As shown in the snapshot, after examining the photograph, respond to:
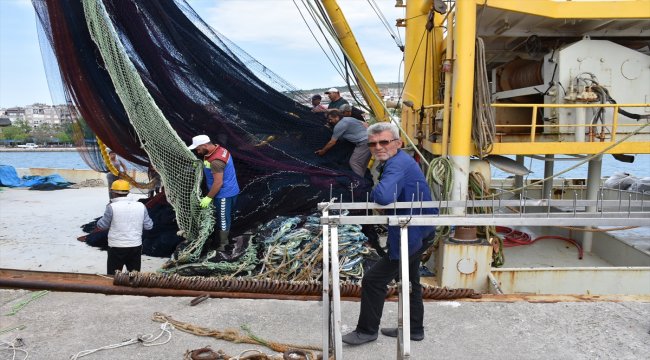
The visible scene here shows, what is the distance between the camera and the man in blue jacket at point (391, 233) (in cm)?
278

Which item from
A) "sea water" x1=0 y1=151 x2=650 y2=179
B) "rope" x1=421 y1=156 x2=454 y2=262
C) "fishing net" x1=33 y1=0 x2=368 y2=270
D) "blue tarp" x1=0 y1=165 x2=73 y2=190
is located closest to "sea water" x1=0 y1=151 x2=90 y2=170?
"sea water" x1=0 y1=151 x2=650 y2=179

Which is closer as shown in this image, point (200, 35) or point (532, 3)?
point (200, 35)

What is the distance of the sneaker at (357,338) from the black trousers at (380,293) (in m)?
0.03

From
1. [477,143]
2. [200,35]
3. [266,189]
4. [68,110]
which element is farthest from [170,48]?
[477,143]

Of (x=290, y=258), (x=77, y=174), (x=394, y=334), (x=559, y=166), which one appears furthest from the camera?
(x=559, y=166)

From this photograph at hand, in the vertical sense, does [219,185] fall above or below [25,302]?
above

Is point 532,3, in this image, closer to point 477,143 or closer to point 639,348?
point 477,143

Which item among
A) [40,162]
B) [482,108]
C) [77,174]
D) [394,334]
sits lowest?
[40,162]

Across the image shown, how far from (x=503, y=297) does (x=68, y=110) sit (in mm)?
5187

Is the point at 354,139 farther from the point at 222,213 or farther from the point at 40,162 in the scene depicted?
the point at 40,162

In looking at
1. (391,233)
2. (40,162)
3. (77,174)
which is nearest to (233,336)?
(391,233)

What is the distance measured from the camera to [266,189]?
586 centimetres

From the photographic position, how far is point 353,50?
8.90 meters

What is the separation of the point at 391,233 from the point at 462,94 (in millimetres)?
3673
